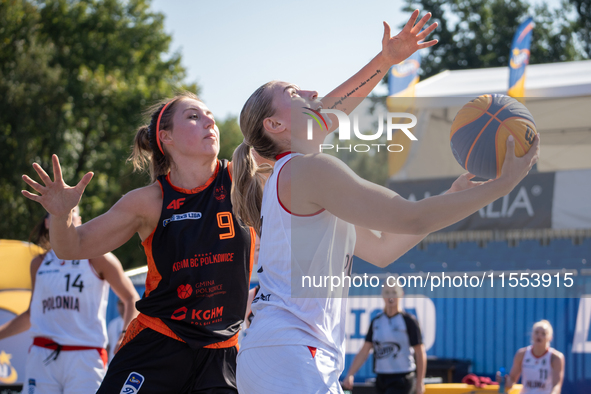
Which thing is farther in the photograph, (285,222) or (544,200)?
(544,200)

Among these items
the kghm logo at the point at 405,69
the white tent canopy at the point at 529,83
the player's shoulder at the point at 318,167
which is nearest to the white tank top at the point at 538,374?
the player's shoulder at the point at 318,167

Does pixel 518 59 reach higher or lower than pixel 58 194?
higher

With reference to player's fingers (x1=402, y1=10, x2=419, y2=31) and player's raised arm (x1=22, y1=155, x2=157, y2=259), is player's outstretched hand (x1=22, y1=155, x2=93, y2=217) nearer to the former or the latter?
player's raised arm (x1=22, y1=155, x2=157, y2=259)

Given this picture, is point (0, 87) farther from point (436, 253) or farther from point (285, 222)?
point (285, 222)

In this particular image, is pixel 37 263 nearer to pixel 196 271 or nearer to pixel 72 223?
pixel 72 223

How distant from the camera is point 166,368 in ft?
9.65

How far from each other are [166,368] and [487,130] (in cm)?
194

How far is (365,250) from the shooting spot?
2.69 meters

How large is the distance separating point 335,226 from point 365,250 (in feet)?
1.47

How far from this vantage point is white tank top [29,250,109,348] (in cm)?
499

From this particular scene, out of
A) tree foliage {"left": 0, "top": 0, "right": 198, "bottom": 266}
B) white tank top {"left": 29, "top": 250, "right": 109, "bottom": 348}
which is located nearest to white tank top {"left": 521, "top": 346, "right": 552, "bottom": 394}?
white tank top {"left": 29, "top": 250, "right": 109, "bottom": 348}

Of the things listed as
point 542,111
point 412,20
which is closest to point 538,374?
point 412,20

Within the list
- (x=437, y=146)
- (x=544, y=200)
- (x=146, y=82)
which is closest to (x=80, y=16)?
(x=146, y=82)

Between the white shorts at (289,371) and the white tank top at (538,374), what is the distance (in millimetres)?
6783
